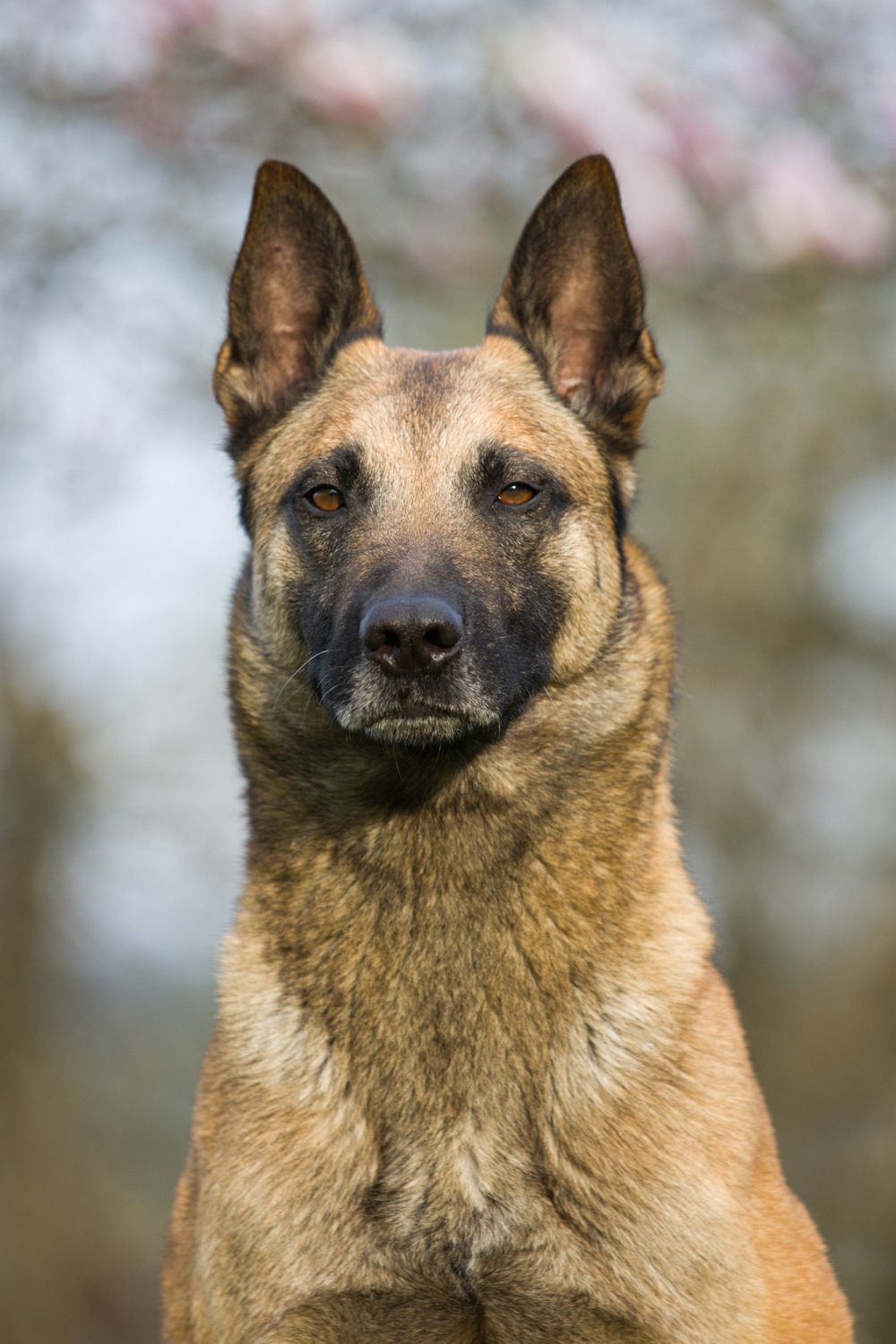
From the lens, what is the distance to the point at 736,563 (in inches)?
631

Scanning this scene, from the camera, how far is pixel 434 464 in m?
4.14

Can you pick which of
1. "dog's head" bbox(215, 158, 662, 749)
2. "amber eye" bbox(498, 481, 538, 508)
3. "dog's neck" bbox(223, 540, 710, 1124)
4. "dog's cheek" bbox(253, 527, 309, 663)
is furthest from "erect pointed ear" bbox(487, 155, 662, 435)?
"dog's cheek" bbox(253, 527, 309, 663)

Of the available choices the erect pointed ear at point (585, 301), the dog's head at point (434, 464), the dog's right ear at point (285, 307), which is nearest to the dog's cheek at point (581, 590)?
the dog's head at point (434, 464)

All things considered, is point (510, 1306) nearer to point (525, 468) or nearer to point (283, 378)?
point (525, 468)

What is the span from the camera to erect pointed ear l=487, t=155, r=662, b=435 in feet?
13.8

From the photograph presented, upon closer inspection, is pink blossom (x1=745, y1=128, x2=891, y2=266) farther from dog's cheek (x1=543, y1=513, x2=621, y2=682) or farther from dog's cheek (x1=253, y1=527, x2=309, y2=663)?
dog's cheek (x1=253, y1=527, x2=309, y2=663)

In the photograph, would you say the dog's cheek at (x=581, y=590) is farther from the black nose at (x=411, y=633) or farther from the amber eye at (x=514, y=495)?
the black nose at (x=411, y=633)

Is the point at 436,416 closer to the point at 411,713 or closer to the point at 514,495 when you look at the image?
the point at 514,495

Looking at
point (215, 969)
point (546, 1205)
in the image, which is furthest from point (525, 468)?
point (546, 1205)

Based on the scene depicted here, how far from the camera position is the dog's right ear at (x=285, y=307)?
438cm

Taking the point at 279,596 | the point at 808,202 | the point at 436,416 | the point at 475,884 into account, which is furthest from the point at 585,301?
the point at 808,202

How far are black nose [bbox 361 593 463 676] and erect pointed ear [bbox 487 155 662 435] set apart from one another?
1069mm

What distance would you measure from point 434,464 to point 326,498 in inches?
11.9

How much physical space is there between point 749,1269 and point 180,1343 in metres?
1.43
